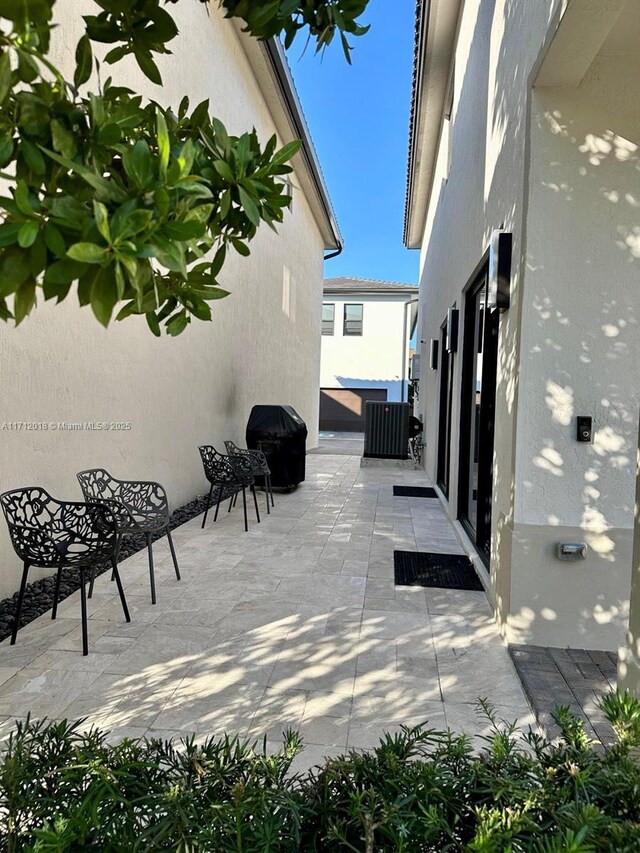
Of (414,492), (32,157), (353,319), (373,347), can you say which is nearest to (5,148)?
(32,157)

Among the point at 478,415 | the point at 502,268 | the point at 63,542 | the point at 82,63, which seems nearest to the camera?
the point at 82,63

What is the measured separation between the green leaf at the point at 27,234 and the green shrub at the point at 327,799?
1.00 meters

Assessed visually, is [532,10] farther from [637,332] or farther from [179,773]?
[179,773]

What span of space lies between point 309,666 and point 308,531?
9.52 feet

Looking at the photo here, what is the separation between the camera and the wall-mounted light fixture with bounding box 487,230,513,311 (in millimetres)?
3572

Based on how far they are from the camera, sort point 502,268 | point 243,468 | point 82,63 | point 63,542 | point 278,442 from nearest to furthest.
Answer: point 82,63 < point 63,542 < point 502,268 < point 243,468 < point 278,442

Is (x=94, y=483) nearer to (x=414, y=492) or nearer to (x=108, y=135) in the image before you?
(x=108, y=135)

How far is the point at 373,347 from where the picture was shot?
24.1 metres

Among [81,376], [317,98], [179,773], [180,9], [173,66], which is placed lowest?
[179,773]

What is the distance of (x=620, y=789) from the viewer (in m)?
1.11

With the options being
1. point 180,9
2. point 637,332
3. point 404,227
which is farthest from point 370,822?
point 404,227

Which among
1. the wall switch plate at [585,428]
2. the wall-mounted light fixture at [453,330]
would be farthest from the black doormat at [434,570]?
the wall-mounted light fixture at [453,330]

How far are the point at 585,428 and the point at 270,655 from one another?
7.50 ft

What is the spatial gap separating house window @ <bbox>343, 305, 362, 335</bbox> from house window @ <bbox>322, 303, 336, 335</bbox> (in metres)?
0.62
